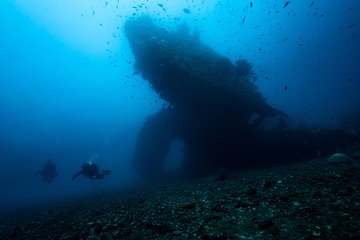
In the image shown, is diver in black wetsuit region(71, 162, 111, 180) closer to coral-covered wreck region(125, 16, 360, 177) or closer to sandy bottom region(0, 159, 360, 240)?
coral-covered wreck region(125, 16, 360, 177)

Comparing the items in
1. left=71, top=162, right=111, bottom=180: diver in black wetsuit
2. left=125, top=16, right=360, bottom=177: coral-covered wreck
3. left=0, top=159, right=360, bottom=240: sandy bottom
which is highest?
left=125, top=16, right=360, bottom=177: coral-covered wreck

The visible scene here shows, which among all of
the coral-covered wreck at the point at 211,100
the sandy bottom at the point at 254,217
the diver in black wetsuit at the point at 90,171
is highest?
the coral-covered wreck at the point at 211,100

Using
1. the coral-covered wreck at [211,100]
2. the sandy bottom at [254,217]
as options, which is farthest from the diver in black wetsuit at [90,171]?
the sandy bottom at [254,217]

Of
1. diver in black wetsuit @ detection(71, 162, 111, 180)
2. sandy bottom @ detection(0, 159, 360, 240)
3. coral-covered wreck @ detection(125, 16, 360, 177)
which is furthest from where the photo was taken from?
diver in black wetsuit @ detection(71, 162, 111, 180)

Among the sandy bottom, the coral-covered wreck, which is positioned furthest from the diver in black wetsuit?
the sandy bottom

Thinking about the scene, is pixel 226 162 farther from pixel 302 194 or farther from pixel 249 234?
pixel 249 234

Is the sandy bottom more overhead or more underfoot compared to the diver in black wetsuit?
more underfoot

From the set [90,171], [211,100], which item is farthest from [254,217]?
[90,171]

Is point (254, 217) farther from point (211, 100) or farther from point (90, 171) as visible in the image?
point (90, 171)

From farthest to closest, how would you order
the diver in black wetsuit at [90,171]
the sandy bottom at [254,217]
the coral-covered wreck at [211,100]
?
the diver in black wetsuit at [90,171]
the coral-covered wreck at [211,100]
the sandy bottom at [254,217]

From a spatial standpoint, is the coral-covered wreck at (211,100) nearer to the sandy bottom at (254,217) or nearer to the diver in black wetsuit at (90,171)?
the diver in black wetsuit at (90,171)

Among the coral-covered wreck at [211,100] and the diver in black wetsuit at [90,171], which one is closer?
the coral-covered wreck at [211,100]

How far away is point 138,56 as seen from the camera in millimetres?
19281

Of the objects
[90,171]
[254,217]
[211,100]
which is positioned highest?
[211,100]
